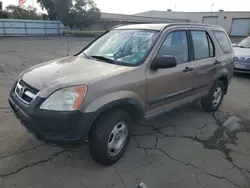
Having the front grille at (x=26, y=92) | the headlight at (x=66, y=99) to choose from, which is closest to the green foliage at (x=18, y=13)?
the front grille at (x=26, y=92)

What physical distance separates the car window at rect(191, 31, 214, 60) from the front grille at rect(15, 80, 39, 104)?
2771 millimetres

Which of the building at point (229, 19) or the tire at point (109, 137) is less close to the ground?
the building at point (229, 19)

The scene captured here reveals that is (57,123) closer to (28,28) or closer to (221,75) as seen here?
(221,75)

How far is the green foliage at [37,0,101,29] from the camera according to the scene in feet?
107

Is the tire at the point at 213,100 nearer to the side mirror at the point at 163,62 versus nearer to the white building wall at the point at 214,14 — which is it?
the side mirror at the point at 163,62

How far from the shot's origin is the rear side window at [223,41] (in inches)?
176

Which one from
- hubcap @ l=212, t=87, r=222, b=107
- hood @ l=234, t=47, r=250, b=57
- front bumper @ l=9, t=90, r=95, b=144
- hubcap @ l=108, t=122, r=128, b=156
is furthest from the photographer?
hood @ l=234, t=47, r=250, b=57

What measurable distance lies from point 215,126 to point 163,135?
3.86 feet

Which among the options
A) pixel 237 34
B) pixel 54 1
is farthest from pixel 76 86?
pixel 237 34

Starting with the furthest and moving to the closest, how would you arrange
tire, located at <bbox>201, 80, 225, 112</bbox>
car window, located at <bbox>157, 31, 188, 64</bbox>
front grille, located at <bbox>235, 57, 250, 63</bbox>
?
1. front grille, located at <bbox>235, 57, 250, 63</bbox>
2. tire, located at <bbox>201, 80, 225, 112</bbox>
3. car window, located at <bbox>157, 31, 188, 64</bbox>

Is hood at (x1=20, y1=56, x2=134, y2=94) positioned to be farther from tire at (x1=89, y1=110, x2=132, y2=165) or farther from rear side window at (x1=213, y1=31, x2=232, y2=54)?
rear side window at (x1=213, y1=31, x2=232, y2=54)

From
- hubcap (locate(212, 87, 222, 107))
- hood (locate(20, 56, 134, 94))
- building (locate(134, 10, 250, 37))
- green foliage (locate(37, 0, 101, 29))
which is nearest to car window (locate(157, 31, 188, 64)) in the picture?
hood (locate(20, 56, 134, 94))

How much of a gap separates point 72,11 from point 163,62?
33.3 metres

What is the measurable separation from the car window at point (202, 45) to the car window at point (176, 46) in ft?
0.94
